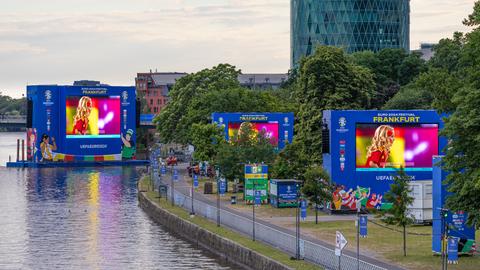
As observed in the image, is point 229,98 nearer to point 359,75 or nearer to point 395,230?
point 359,75

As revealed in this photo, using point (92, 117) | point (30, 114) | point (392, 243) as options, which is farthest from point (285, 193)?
point (30, 114)

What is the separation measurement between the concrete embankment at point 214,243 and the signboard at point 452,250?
7459mm

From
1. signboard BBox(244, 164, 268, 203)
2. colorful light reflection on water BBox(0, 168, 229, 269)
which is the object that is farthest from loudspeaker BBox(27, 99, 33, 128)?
signboard BBox(244, 164, 268, 203)

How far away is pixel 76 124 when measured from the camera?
16888 centimetres

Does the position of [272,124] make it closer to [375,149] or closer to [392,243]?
[375,149]

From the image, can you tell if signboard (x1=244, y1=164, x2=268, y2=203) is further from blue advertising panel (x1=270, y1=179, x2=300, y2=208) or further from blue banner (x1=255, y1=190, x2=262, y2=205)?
blue advertising panel (x1=270, y1=179, x2=300, y2=208)

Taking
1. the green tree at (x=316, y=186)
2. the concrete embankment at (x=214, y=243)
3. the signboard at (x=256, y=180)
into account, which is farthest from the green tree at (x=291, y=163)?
the green tree at (x=316, y=186)

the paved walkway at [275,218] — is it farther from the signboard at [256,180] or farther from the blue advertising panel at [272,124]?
the blue advertising panel at [272,124]

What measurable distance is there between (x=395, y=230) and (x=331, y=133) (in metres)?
14.6

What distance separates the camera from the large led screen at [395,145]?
261 ft

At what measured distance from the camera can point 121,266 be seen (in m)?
63.5

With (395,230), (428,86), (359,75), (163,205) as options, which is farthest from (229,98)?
(428,86)

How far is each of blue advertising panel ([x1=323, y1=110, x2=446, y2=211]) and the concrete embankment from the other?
11041 mm

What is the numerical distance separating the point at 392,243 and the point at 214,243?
11933 mm
